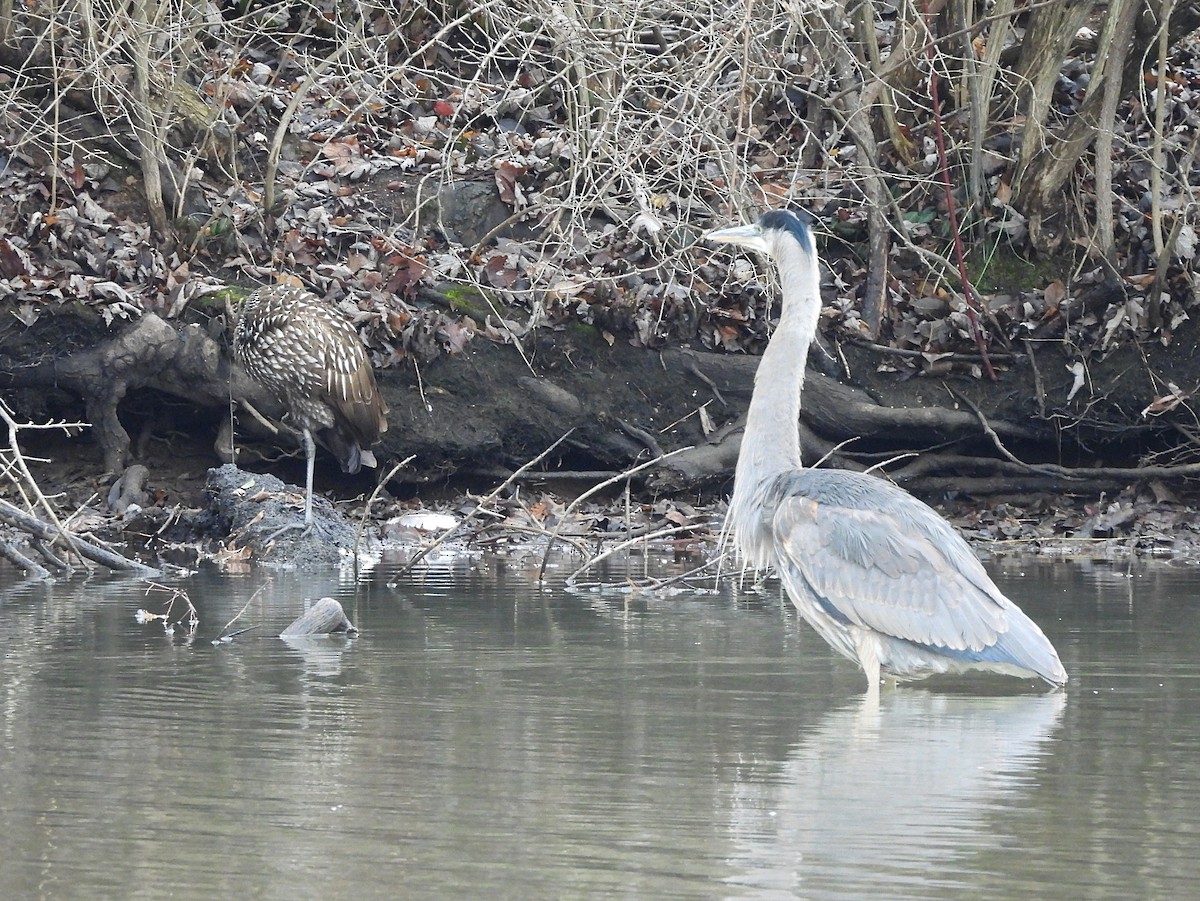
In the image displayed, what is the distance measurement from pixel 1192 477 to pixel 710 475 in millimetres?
3708

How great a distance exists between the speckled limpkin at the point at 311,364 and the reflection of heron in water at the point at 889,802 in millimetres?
6658

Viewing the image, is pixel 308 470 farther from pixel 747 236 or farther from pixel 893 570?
pixel 893 570

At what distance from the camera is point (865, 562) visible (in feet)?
23.9

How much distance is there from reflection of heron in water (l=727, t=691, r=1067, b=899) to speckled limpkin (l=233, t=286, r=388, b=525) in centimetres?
666

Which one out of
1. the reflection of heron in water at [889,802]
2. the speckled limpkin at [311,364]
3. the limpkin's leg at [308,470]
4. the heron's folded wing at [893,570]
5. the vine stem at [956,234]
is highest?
the vine stem at [956,234]

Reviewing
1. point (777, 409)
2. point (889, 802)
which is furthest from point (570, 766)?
point (777, 409)

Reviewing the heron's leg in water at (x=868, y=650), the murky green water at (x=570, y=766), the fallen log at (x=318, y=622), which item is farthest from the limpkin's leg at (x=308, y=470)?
the heron's leg in water at (x=868, y=650)

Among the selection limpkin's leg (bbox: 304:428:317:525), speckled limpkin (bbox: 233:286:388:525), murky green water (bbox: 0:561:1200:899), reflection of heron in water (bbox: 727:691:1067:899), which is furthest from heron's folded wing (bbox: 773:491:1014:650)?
speckled limpkin (bbox: 233:286:388:525)

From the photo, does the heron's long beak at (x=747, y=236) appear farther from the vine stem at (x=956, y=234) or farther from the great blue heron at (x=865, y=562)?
the vine stem at (x=956, y=234)

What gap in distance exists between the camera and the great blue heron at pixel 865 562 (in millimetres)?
7070

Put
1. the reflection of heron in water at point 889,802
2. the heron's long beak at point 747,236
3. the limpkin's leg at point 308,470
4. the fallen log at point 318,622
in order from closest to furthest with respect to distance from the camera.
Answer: the reflection of heron in water at point 889,802 → the fallen log at point 318,622 → the heron's long beak at point 747,236 → the limpkin's leg at point 308,470

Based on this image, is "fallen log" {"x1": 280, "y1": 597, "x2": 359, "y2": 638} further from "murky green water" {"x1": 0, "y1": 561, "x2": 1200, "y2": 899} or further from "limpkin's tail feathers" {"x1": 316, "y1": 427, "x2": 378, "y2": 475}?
"limpkin's tail feathers" {"x1": 316, "y1": 427, "x2": 378, "y2": 475}

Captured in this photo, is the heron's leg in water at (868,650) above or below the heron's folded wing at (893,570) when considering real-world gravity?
below

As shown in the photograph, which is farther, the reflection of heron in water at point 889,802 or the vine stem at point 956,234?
the vine stem at point 956,234
